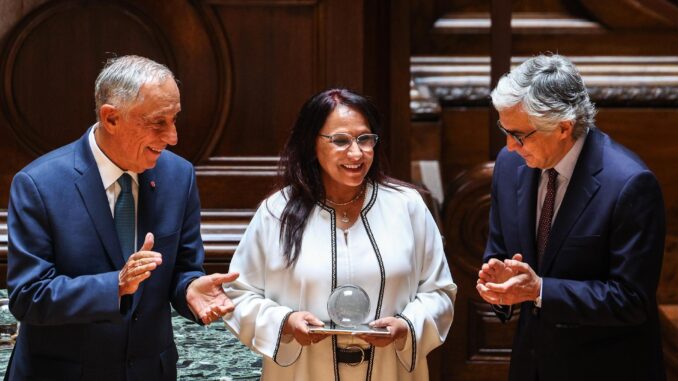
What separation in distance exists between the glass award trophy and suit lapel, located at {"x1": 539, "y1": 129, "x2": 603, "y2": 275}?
519mm

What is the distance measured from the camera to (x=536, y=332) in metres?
3.43

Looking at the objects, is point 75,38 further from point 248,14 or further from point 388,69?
point 388,69

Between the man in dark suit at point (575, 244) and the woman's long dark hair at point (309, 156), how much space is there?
0.40 m

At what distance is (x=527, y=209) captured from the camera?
3457 mm

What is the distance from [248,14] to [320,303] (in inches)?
81.9

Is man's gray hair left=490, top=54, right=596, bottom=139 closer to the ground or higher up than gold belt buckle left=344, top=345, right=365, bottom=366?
higher up

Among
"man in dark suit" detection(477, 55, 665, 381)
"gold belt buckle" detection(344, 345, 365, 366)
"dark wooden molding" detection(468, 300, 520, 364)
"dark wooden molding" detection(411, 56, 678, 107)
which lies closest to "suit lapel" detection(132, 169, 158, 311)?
"gold belt buckle" detection(344, 345, 365, 366)

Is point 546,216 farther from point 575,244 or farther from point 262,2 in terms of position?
point 262,2

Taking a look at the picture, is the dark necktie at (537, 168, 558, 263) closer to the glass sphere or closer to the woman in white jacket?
the woman in white jacket

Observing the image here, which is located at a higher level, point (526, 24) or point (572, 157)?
point (526, 24)

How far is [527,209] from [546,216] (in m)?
0.06

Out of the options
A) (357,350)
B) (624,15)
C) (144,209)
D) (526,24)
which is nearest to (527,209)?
(357,350)

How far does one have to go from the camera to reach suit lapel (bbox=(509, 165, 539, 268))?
11.3ft

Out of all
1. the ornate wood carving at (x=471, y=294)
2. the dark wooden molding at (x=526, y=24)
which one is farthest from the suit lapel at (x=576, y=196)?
the dark wooden molding at (x=526, y=24)
